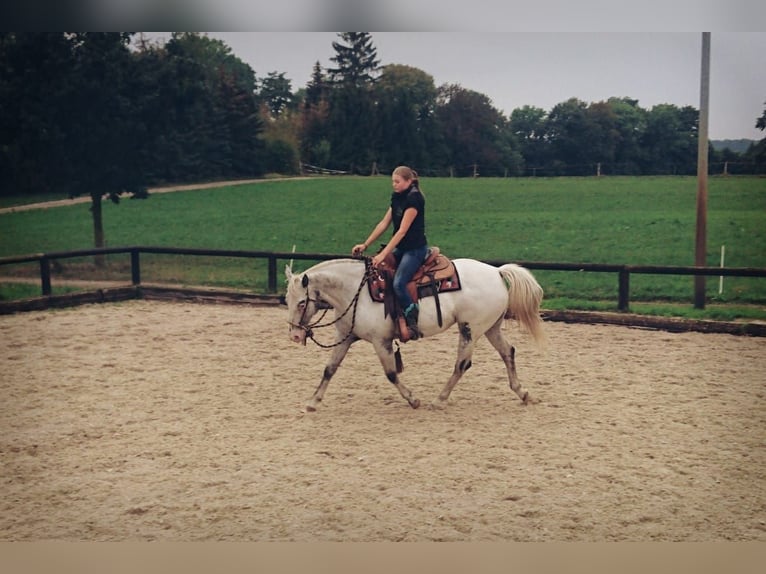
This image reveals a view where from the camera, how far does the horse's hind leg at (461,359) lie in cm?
529

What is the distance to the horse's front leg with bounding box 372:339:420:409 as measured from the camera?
5.20 m

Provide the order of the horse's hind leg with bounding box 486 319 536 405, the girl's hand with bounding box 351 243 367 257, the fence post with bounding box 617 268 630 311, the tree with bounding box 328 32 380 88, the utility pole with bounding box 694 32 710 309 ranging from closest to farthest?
the girl's hand with bounding box 351 243 367 257, the horse's hind leg with bounding box 486 319 536 405, the utility pole with bounding box 694 32 710 309, the tree with bounding box 328 32 380 88, the fence post with bounding box 617 268 630 311

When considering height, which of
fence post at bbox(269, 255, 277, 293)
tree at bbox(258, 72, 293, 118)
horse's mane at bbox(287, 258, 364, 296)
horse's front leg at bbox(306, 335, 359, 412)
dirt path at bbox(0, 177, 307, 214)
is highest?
tree at bbox(258, 72, 293, 118)

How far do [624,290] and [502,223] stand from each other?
1433 mm

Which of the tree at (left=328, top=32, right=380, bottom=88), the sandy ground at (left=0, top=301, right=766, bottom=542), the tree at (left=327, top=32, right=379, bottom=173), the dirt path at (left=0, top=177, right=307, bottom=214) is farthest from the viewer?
the dirt path at (left=0, top=177, right=307, bottom=214)

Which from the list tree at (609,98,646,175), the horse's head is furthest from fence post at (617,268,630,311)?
the horse's head

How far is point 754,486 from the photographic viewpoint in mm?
4199

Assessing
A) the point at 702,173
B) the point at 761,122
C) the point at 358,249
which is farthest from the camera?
the point at 702,173

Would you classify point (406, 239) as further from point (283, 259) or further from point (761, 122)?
point (283, 259)

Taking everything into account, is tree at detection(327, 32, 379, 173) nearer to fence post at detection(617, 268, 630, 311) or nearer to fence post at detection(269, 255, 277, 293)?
fence post at detection(269, 255, 277, 293)

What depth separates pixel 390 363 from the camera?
5.21 m

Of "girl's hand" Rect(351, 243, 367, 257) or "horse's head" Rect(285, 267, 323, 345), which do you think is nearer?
"girl's hand" Rect(351, 243, 367, 257)

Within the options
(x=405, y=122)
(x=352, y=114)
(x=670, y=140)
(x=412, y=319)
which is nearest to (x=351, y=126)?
(x=352, y=114)

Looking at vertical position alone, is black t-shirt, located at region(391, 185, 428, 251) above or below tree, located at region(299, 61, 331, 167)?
below
